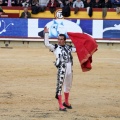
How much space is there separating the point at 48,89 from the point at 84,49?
7.93ft

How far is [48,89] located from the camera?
12.2m

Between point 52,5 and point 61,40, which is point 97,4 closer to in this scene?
point 52,5

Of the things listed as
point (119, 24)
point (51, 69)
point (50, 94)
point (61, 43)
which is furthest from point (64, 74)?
point (119, 24)

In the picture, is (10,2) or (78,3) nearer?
(78,3)

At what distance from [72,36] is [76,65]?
20.7 ft

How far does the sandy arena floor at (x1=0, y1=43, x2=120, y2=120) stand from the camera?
9547mm

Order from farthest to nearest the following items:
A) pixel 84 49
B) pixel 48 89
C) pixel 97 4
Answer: pixel 97 4
pixel 48 89
pixel 84 49

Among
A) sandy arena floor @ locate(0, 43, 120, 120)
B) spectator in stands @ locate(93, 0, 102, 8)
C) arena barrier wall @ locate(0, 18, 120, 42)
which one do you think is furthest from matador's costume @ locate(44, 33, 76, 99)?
spectator in stands @ locate(93, 0, 102, 8)

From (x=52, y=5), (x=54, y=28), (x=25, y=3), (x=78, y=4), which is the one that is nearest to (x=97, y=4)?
(x=78, y=4)

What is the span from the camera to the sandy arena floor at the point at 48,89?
31.3 feet

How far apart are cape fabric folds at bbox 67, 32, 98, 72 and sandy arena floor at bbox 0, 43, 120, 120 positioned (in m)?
0.82

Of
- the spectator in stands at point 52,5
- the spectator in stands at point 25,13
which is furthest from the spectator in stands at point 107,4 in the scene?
the spectator in stands at point 25,13

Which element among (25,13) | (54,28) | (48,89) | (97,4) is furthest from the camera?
(97,4)

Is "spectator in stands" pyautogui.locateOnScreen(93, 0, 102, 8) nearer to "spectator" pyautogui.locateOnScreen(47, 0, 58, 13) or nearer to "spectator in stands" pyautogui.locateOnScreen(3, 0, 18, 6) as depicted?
"spectator" pyautogui.locateOnScreen(47, 0, 58, 13)
